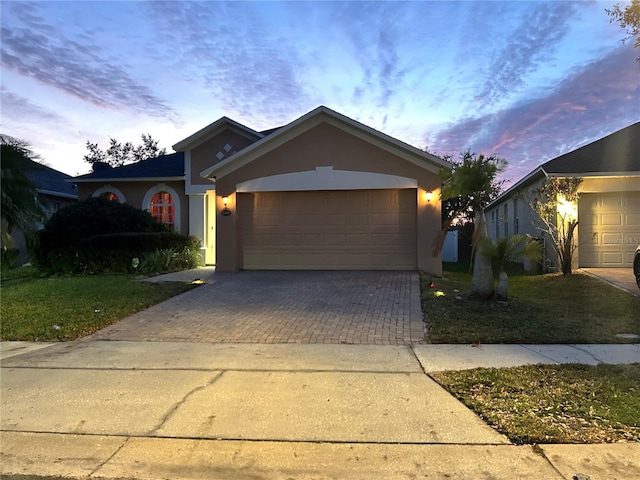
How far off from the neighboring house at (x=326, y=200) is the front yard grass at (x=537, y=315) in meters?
3.27

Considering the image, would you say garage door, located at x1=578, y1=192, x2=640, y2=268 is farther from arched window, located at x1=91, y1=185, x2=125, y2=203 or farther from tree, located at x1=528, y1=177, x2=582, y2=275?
arched window, located at x1=91, y1=185, x2=125, y2=203

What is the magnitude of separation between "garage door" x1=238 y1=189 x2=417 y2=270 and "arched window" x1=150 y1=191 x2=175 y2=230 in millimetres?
5114

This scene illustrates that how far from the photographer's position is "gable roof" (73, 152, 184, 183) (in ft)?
63.4

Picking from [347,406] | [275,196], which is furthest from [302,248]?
[347,406]

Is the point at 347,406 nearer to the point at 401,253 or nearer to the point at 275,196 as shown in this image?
the point at 401,253

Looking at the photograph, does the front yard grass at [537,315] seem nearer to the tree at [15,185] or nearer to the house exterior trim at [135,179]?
the tree at [15,185]

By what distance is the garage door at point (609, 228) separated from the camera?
46.9ft

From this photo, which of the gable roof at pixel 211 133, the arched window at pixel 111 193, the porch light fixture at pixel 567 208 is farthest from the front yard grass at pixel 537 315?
the arched window at pixel 111 193

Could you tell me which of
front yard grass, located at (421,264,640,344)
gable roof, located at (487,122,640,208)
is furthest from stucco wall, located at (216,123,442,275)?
gable roof, located at (487,122,640,208)

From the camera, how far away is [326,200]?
15.4 meters

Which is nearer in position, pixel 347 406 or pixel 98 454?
pixel 98 454

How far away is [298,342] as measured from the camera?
7.18m

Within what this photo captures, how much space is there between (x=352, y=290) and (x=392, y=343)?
14.9 ft

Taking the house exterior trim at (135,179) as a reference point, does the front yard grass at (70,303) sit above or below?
below
